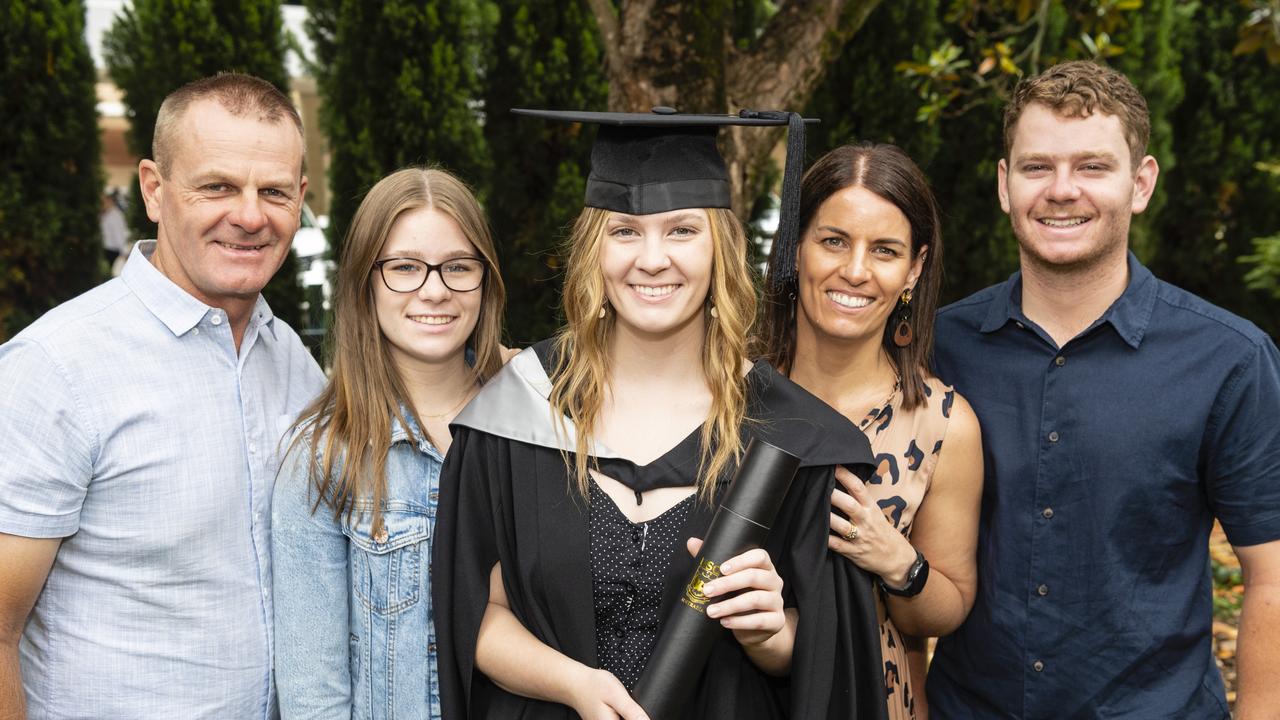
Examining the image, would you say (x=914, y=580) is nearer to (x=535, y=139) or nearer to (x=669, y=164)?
(x=669, y=164)

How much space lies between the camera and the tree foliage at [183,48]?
6.02m

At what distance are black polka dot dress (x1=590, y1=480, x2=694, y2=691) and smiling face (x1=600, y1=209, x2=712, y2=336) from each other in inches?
16.5

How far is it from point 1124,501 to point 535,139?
16.0ft

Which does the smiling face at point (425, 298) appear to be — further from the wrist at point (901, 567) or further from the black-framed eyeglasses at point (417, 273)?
the wrist at point (901, 567)

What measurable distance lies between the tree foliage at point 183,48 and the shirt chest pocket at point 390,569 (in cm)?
447

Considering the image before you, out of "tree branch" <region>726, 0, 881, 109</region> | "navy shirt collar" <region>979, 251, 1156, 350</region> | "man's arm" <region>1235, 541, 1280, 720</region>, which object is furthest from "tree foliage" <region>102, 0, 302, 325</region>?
"man's arm" <region>1235, 541, 1280, 720</region>

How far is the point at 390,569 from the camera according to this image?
2.33 m

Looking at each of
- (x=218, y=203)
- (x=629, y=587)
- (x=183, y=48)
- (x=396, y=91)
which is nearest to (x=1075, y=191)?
(x=629, y=587)

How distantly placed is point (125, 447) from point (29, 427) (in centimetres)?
17

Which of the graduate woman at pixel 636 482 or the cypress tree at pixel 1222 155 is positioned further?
the cypress tree at pixel 1222 155

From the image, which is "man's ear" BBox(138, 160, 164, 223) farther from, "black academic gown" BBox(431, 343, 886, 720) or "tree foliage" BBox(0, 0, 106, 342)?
"tree foliage" BBox(0, 0, 106, 342)

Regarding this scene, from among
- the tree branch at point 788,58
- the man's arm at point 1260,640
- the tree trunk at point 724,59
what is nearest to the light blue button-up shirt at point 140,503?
the tree trunk at point 724,59

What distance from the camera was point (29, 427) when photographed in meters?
2.08

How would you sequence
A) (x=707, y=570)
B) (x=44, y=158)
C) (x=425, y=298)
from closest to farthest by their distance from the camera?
(x=707, y=570), (x=425, y=298), (x=44, y=158)
